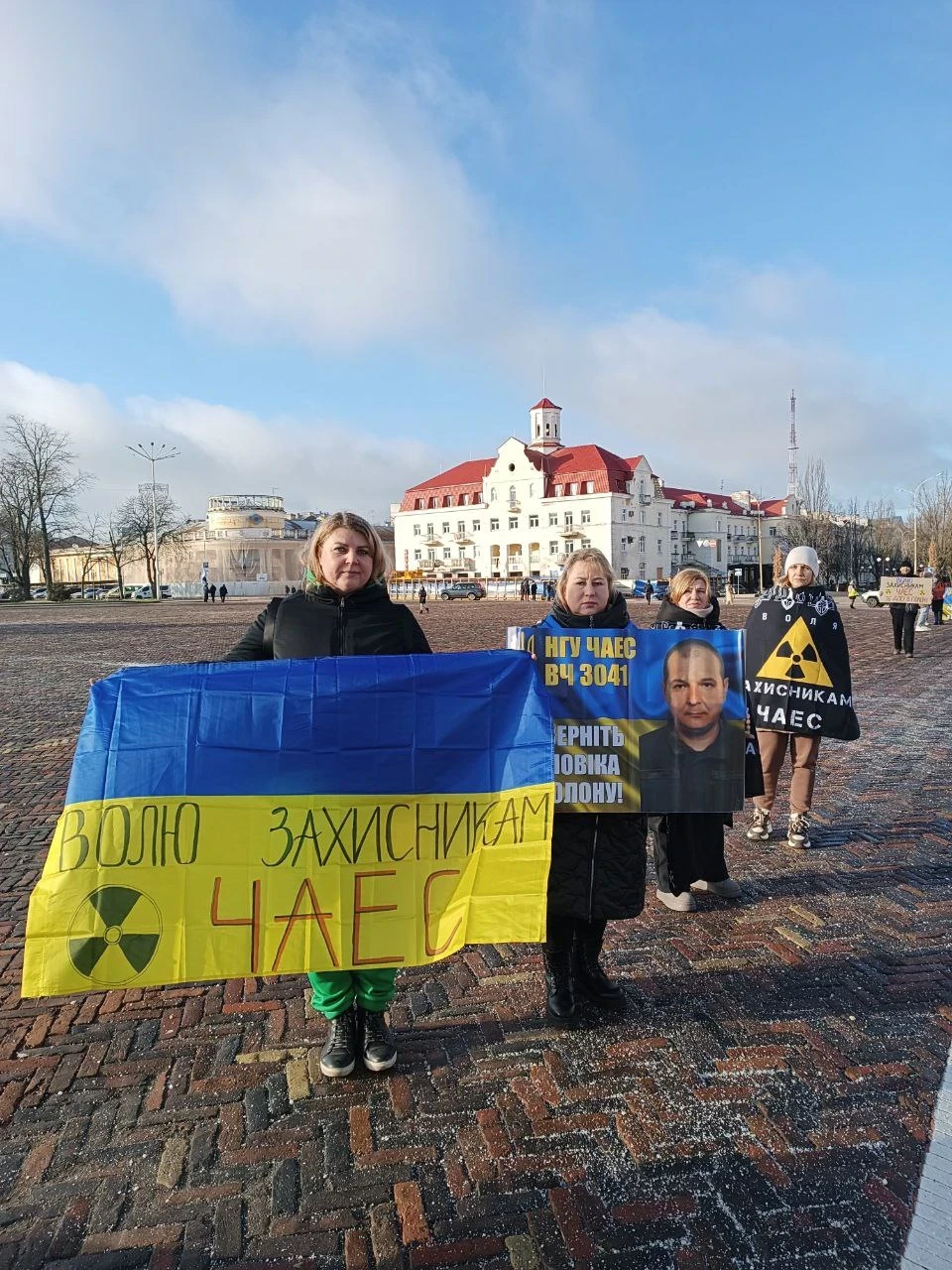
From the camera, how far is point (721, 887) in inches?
185

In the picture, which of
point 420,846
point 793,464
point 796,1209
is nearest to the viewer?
point 796,1209

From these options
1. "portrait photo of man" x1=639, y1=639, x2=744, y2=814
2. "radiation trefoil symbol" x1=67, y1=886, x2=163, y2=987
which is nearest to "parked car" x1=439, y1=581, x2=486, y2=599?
"portrait photo of man" x1=639, y1=639, x2=744, y2=814

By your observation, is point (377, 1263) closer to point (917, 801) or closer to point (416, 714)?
point (416, 714)

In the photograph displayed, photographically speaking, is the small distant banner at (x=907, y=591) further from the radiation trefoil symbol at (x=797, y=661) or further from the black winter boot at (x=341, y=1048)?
the black winter boot at (x=341, y=1048)

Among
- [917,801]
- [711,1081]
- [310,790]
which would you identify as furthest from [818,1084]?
[917,801]

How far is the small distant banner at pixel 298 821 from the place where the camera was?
280cm

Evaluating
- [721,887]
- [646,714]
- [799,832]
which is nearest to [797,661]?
[799,832]

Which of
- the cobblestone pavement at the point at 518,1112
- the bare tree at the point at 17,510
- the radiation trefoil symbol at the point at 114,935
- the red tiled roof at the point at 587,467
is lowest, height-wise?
the cobblestone pavement at the point at 518,1112

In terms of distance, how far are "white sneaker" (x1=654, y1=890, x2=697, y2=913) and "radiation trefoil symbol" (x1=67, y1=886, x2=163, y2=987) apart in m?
2.83

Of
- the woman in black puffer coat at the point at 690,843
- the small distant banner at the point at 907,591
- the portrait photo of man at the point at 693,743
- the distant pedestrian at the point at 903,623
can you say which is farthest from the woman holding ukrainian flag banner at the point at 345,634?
the distant pedestrian at the point at 903,623

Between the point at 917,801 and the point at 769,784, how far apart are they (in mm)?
1738

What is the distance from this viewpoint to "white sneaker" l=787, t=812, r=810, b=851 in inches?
215

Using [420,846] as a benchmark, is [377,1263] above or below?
below

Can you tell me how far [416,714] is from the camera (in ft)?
9.89
